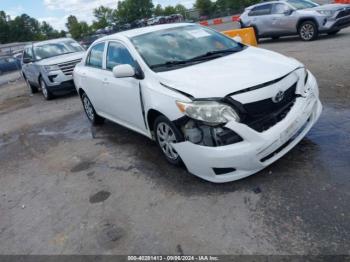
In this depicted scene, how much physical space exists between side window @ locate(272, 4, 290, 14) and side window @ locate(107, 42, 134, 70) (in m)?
10.1

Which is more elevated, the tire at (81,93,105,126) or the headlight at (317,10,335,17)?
the headlight at (317,10,335,17)

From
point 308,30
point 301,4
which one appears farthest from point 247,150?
point 301,4

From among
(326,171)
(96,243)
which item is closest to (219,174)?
(326,171)

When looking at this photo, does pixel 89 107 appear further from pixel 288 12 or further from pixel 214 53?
pixel 288 12

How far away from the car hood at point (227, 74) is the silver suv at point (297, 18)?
9.08m

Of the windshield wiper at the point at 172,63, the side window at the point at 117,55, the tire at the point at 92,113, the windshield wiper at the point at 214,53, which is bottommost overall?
the tire at the point at 92,113

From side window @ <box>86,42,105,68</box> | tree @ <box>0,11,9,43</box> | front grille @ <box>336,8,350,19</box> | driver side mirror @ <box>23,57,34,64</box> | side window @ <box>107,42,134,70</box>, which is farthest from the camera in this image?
tree @ <box>0,11,9,43</box>

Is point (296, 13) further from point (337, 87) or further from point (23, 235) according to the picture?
point (23, 235)

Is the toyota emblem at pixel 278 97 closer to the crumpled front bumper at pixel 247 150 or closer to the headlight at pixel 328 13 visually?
the crumpled front bumper at pixel 247 150

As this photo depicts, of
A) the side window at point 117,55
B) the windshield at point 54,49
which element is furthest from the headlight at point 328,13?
the side window at point 117,55

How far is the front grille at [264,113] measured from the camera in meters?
3.58

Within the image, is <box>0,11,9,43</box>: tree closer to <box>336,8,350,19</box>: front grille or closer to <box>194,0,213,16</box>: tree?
<box>194,0,213,16</box>: tree

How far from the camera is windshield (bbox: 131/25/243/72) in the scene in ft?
15.1

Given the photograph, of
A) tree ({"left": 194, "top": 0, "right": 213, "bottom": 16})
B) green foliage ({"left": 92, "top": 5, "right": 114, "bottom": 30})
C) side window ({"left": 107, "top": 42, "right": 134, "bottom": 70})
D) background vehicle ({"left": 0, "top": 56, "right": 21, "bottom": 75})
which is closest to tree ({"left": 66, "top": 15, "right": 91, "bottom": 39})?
green foliage ({"left": 92, "top": 5, "right": 114, "bottom": 30})
